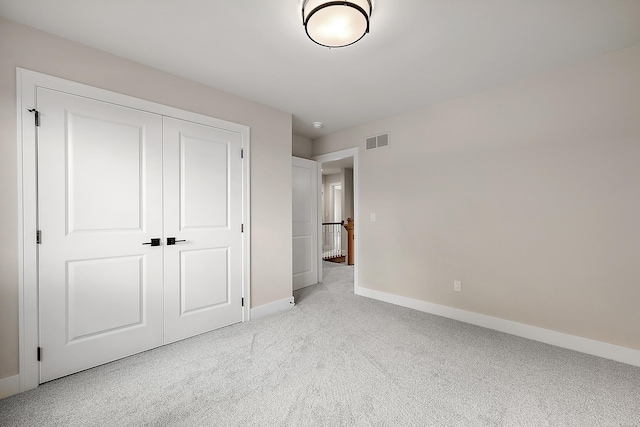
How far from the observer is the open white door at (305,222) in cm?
443

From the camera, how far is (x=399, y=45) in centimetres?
214

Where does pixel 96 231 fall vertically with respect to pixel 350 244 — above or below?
above

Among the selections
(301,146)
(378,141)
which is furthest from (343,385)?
(301,146)

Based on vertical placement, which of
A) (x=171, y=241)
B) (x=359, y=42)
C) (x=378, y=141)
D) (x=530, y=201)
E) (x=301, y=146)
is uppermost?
(x=359, y=42)

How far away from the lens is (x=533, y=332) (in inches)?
103

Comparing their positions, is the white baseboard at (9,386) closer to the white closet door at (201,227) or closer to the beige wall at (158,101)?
the beige wall at (158,101)

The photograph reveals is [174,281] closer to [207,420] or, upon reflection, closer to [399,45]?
[207,420]

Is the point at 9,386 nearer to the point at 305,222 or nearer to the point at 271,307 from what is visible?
the point at 271,307

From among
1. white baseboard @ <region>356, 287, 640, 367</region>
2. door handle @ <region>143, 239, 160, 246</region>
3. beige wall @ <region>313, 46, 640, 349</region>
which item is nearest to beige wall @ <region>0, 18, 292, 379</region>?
door handle @ <region>143, 239, 160, 246</region>

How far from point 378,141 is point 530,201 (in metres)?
1.98

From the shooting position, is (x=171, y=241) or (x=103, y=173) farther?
(x=171, y=241)

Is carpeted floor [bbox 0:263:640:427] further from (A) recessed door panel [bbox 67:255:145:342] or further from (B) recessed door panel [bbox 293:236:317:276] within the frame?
(B) recessed door panel [bbox 293:236:317:276]

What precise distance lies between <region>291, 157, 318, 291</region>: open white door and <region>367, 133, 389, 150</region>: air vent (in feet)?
3.69

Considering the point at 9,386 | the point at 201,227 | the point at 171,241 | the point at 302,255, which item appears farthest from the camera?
the point at 302,255
